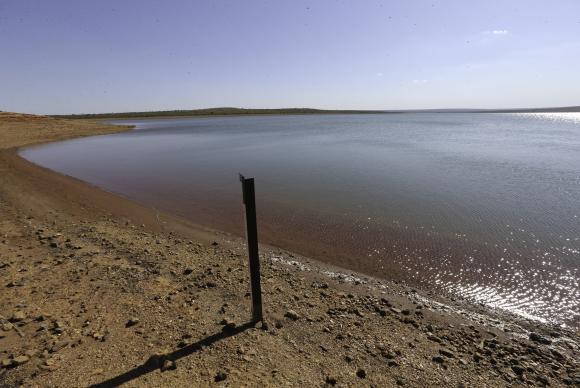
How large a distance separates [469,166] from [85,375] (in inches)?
800

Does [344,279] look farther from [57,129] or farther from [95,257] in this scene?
[57,129]

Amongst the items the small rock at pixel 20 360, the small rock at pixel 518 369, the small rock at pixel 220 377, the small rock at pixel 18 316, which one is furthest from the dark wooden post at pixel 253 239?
the small rock at pixel 518 369

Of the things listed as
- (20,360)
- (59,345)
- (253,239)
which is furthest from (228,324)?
(20,360)

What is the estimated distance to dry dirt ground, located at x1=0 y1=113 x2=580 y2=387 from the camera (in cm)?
379

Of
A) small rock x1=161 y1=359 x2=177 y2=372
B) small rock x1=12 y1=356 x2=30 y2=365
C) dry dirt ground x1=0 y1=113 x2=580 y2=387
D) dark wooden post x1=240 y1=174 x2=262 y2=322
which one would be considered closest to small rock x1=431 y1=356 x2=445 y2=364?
dry dirt ground x1=0 y1=113 x2=580 y2=387

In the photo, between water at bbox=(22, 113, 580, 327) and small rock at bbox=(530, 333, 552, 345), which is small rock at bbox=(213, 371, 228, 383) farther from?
small rock at bbox=(530, 333, 552, 345)

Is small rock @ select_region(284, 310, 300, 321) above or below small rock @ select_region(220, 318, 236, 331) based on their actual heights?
below

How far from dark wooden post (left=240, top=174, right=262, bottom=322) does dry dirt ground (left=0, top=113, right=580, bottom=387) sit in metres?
0.28

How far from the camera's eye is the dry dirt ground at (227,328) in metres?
3.79

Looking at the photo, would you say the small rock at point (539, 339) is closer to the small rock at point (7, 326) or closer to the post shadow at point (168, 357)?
the post shadow at point (168, 357)

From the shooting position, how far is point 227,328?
453 centimetres

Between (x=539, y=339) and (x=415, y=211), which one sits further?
(x=415, y=211)

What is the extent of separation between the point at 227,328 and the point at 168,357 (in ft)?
2.75

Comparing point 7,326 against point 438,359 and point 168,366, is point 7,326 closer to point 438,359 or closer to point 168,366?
point 168,366
